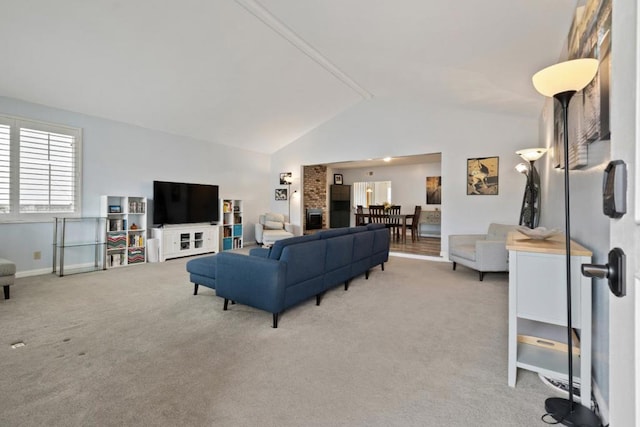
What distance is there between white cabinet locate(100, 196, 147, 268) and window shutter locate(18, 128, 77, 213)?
1.72 feet

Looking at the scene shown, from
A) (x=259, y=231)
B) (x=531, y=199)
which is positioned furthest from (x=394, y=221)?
(x=531, y=199)

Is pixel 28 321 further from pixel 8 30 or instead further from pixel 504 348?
pixel 504 348

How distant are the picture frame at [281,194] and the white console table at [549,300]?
262 inches

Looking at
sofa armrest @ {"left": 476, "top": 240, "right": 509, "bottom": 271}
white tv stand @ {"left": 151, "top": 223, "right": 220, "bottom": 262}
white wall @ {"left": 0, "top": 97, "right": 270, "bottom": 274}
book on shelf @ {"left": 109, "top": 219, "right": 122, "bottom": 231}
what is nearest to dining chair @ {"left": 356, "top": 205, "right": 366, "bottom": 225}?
white wall @ {"left": 0, "top": 97, "right": 270, "bottom": 274}

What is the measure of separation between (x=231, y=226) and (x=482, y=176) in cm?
527

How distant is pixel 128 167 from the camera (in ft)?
17.9

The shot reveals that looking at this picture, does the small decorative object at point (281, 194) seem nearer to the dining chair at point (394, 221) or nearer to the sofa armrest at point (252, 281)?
the dining chair at point (394, 221)

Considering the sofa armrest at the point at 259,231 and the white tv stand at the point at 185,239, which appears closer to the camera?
the white tv stand at the point at 185,239

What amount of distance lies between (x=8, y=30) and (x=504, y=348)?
550 centimetres

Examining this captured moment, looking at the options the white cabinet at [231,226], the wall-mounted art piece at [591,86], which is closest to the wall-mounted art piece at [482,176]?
the wall-mounted art piece at [591,86]

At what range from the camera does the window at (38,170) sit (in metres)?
4.19

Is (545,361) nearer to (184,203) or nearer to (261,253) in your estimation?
(261,253)

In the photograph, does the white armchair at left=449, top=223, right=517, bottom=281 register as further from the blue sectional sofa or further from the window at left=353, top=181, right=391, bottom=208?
the window at left=353, top=181, right=391, bottom=208

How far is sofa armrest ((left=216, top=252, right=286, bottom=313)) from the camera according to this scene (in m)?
2.65
